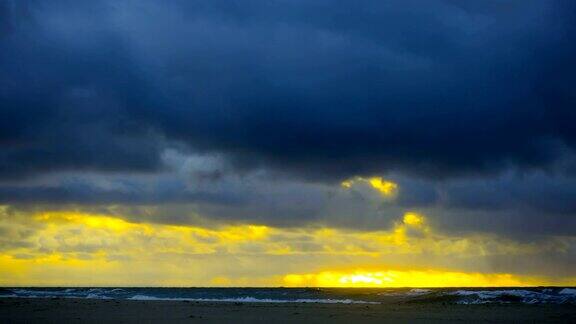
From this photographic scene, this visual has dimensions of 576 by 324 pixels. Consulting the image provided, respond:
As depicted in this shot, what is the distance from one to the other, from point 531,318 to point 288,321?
32.3 ft

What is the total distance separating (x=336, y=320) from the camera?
21594 mm

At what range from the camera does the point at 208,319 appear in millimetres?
21625

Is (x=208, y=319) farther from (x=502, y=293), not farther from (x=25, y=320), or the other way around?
(x=502, y=293)

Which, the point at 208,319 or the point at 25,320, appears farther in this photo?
the point at 208,319

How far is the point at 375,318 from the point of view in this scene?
73.3 feet

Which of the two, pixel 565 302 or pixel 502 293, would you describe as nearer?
pixel 565 302

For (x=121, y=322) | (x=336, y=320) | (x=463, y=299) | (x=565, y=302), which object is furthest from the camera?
(x=463, y=299)

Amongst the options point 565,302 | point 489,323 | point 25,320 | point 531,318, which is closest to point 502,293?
point 565,302

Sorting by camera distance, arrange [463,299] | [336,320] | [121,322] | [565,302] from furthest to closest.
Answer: [463,299] < [565,302] < [336,320] < [121,322]

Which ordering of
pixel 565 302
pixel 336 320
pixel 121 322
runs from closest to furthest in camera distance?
pixel 121 322 → pixel 336 320 → pixel 565 302

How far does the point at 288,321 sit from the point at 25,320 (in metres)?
9.29

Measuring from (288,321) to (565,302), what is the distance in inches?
930

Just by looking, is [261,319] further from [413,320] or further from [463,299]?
[463,299]

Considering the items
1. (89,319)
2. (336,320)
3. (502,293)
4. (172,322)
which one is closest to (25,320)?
(89,319)
